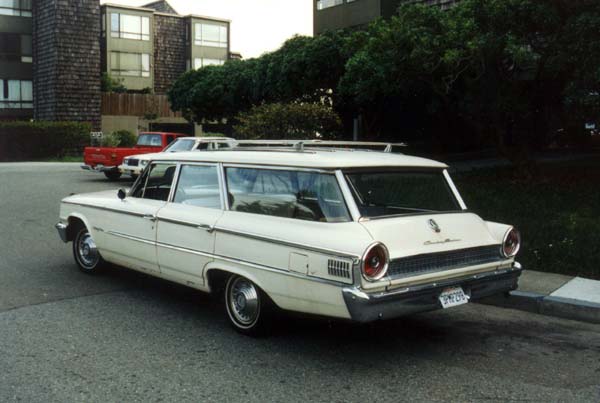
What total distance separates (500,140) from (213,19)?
47.4 m

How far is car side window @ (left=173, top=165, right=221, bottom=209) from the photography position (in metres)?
6.17

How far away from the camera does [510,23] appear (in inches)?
562

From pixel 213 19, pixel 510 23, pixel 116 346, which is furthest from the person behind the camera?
pixel 213 19

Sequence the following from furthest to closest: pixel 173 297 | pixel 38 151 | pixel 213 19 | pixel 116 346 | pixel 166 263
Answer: pixel 213 19 < pixel 38 151 < pixel 173 297 < pixel 166 263 < pixel 116 346

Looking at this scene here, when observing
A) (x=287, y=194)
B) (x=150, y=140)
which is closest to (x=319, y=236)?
(x=287, y=194)

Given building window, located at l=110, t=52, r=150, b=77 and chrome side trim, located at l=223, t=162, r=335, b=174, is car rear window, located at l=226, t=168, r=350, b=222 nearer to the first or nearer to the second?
chrome side trim, located at l=223, t=162, r=335, b=174

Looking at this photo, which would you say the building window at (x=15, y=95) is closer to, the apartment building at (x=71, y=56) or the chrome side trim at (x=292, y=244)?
the apartment building at (x=71, y=56)

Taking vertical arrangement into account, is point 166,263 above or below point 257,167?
below

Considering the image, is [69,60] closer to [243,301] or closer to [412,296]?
[243,301]

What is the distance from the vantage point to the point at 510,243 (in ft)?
19.2

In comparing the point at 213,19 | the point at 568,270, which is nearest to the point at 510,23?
the point at 568,270

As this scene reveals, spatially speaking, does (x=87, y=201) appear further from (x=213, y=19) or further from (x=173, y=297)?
(x=213, y=19)

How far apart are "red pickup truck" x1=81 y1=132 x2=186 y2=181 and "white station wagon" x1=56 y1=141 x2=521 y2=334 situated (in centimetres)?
1476

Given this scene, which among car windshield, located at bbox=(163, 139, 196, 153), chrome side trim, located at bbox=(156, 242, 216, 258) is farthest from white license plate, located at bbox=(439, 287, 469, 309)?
car windshield, located at bbox=(163, 139, 196, 153)
